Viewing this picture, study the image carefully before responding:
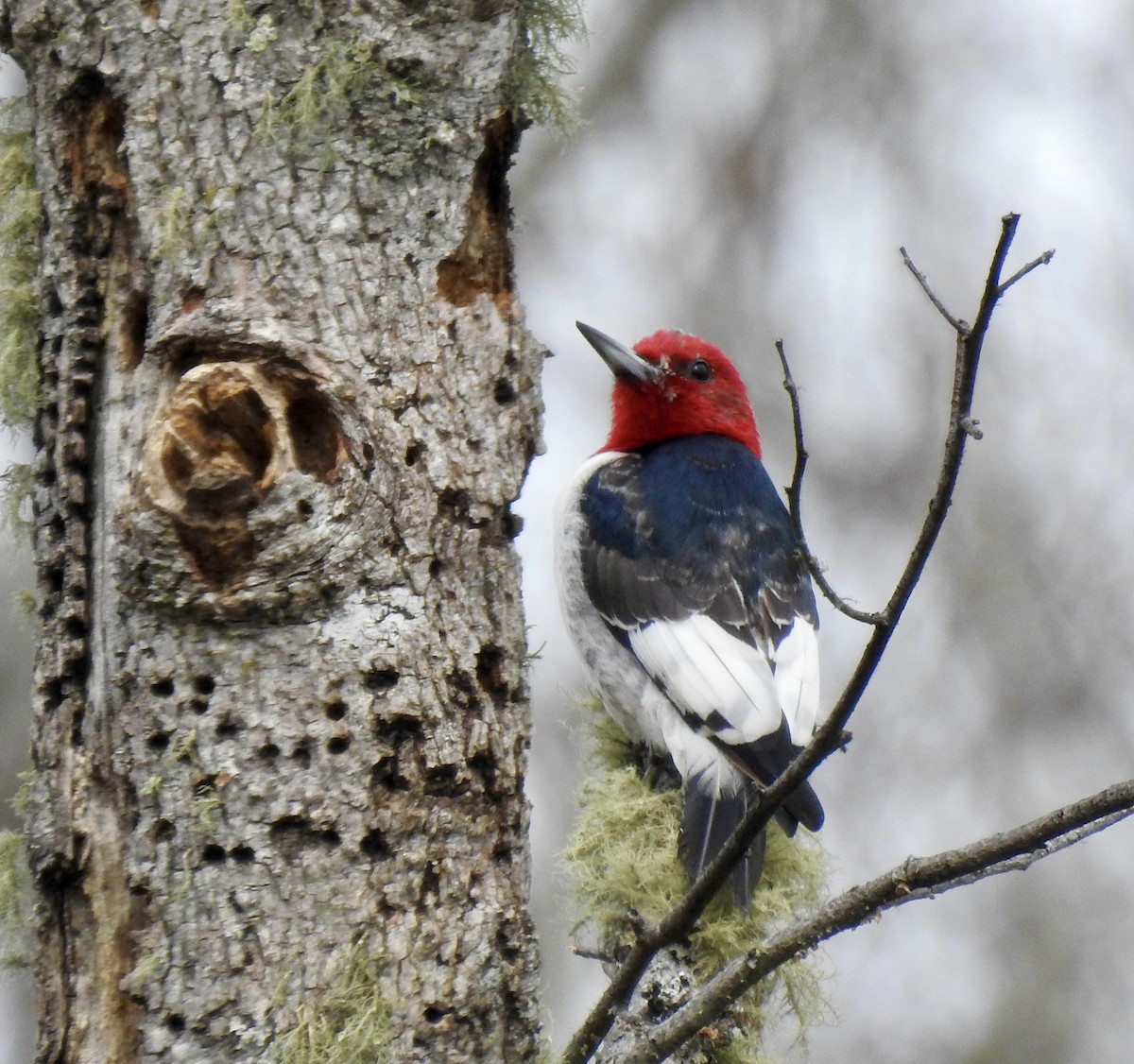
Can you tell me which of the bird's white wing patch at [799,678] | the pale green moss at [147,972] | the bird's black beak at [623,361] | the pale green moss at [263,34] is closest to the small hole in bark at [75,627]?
the pale green moss at [147,972]

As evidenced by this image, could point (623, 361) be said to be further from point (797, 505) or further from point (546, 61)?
point (797, 505)

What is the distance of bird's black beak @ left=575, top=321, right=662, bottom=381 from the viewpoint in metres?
4.21

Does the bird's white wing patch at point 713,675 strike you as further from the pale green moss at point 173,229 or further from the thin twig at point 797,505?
the pale green moss at point 173,229

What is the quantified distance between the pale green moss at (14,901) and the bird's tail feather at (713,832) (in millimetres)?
1399

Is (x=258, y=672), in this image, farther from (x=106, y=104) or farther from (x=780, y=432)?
(x=780, y=432)

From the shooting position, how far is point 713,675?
3584mm

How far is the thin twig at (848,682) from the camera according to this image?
1.65m

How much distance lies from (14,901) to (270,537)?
0.79 metres

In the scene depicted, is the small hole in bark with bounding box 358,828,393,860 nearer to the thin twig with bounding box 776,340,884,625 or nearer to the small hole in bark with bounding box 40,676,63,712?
the small hole in bark with bounding box 40,676,63,712

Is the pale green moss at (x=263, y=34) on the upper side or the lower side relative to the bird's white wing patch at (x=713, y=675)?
upper

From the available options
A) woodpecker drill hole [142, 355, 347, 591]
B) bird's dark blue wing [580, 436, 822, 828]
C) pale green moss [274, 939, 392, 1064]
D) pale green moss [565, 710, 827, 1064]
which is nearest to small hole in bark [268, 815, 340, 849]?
pale green moss [274, 939, 392, 1064]

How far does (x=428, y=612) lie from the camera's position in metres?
2.25

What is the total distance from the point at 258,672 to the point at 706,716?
1577 millimetres

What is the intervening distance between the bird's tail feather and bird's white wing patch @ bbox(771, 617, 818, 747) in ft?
0.85
